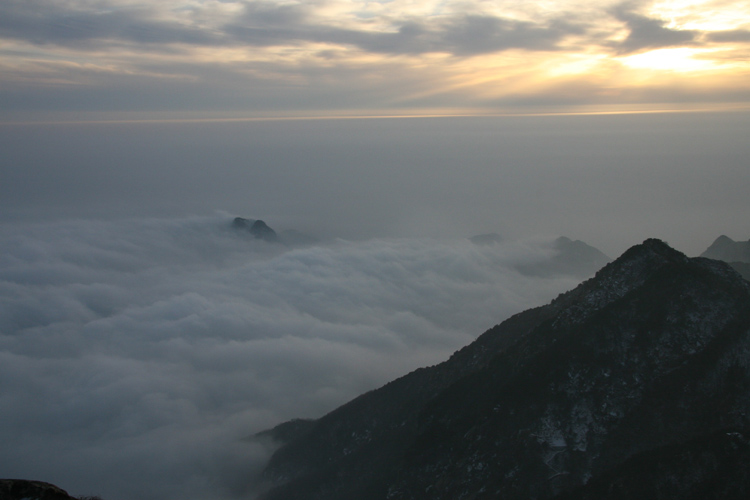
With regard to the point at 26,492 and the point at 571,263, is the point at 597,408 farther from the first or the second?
the point at 571,263

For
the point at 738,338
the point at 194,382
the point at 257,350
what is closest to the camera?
the point at 738,338

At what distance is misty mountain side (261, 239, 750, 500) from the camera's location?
106 feet

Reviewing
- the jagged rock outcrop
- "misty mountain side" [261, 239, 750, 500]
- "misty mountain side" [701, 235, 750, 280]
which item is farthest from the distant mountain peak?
the jagged rock outcrop

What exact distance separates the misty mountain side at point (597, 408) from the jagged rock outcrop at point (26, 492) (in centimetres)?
2899

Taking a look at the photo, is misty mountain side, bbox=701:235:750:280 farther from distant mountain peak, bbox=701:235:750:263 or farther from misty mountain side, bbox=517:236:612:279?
misty mountain side, bbox=517:236:612:279

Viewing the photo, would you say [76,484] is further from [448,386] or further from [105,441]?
[448,386]

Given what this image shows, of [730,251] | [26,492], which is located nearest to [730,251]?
[730,251]

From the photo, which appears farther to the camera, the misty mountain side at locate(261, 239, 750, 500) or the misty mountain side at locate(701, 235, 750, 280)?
the misty mountain side at locate(701, 235, 750, 280)

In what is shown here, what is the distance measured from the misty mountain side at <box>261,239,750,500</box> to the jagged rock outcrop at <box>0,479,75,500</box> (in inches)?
1142

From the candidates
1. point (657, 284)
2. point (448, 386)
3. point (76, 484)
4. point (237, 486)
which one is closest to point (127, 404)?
point (76, 484)

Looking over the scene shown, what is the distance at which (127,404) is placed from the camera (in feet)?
317

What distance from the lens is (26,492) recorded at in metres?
17.2

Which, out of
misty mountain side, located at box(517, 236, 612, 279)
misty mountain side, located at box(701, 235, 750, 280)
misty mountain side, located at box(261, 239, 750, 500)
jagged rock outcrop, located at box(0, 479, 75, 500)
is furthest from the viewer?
misty mountain side, located at box(517, 236, 612, 279)

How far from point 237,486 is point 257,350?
58570mm
